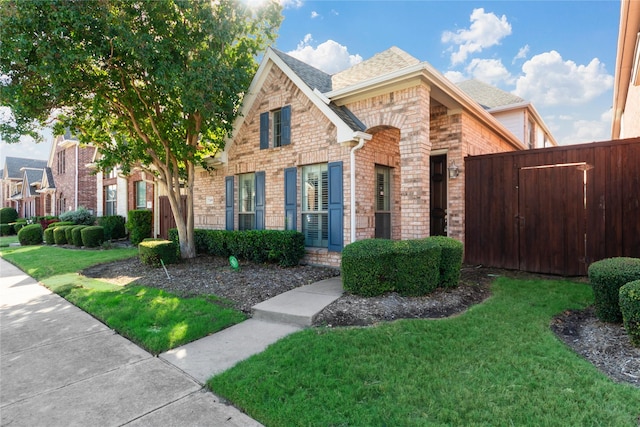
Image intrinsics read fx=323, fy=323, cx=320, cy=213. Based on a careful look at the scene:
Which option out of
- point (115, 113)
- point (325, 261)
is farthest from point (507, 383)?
point (115, 113)

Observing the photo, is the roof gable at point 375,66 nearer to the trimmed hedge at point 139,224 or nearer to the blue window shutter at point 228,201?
the blue window shutter at point 228,201

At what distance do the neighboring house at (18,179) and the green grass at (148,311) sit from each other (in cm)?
3320

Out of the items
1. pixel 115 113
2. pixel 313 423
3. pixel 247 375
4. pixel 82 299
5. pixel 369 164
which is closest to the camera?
pixel 313 423

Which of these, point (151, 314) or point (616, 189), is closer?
point (151, 314)

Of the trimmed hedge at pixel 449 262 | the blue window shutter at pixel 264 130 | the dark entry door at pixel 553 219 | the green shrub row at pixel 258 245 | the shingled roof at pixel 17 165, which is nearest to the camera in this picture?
the trimmed hedge at pixel 449 262

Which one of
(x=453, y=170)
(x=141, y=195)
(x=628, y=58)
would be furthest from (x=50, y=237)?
(x=628, y=58)

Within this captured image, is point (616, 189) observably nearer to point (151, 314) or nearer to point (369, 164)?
point (369, 164)

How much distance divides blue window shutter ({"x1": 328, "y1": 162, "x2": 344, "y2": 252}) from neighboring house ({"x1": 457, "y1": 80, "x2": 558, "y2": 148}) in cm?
793

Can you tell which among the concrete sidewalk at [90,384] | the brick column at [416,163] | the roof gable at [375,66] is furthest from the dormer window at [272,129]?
the concrete sidewalk at [90,384]

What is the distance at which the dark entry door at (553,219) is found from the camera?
6.54 meters

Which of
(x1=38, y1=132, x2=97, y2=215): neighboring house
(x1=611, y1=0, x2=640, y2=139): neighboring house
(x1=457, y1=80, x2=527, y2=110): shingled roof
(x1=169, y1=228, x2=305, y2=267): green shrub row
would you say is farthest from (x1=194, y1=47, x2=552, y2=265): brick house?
(x1=38, y1=132, x2=97, y2=215): neighboring house

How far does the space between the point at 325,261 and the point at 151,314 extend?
13.7 ft

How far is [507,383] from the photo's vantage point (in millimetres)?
2717

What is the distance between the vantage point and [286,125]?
28.9 feet
